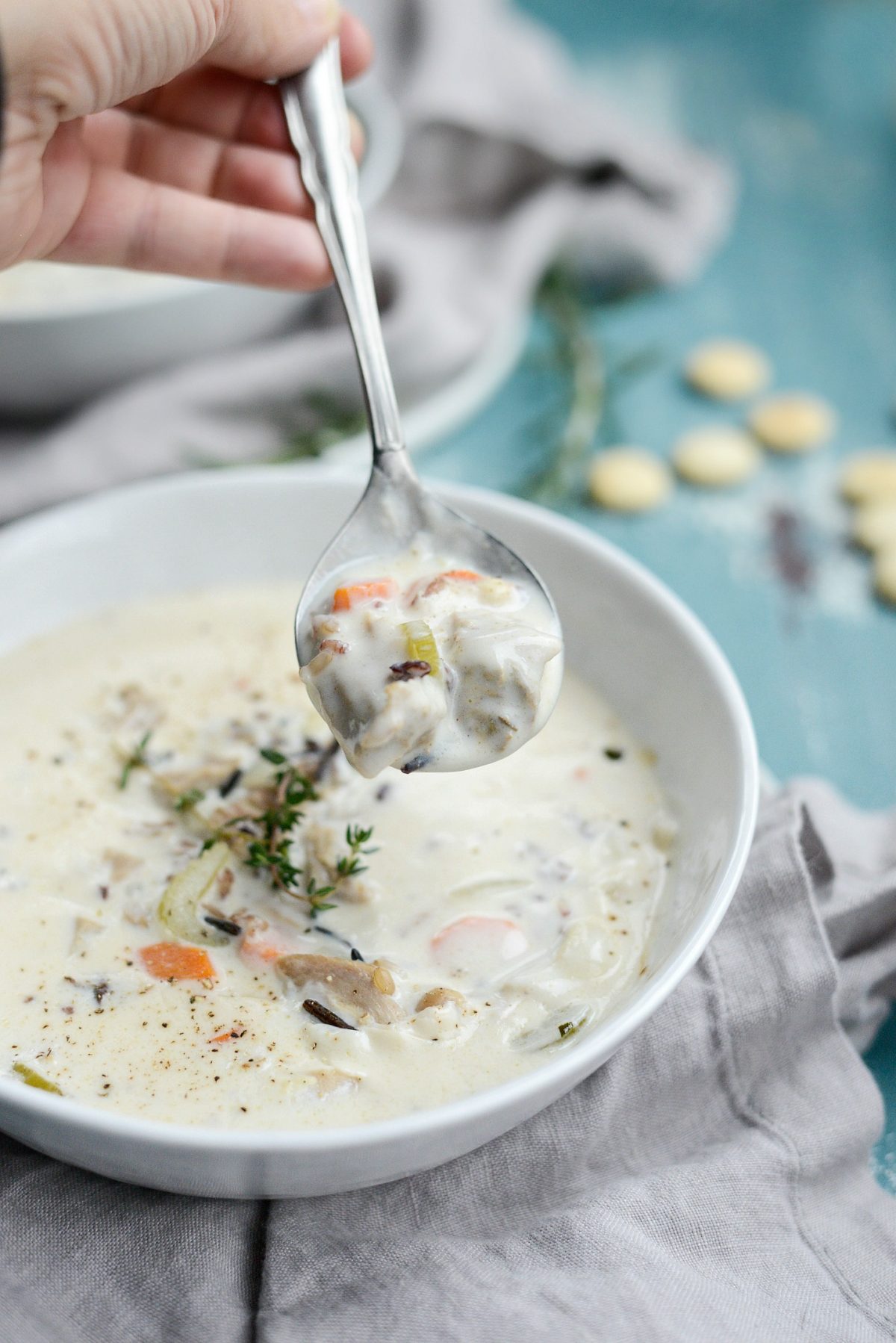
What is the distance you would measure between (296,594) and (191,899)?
96cm

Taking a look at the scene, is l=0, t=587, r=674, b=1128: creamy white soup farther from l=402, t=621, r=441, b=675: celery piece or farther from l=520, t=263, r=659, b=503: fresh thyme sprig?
l=520, t=263, r=659, b=503: fresh thyme sprig

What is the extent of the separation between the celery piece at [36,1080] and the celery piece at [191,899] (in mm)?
299

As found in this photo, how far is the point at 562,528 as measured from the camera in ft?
8.87

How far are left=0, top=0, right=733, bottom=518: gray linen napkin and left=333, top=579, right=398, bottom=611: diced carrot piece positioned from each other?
1235mm

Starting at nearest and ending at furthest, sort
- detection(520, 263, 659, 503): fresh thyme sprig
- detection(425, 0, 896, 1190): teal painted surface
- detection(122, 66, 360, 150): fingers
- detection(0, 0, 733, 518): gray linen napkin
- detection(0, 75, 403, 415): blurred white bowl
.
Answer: detection(122, 66, 360, 150): fingers < detection(425, 0, 896, 1190): teal painted surface < detection(0, 75, 403, 415): blurred white bowl < detection(0, 0, 733, 518): gray linen napkin < detection(520, 263, 659, 503): fresh thyme sprig

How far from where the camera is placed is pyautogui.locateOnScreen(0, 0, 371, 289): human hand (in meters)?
2.31

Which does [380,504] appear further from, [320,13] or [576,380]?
[576,380]

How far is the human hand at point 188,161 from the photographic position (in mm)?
2309

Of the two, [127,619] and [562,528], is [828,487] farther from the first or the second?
[127,619]

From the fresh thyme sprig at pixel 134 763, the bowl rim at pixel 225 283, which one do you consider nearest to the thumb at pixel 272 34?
the bowl rim at pixel 225 283

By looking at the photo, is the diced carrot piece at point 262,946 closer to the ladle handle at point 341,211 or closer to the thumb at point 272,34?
the ladle handle at point 341,211

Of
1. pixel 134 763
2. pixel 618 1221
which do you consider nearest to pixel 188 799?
pixel 134 763

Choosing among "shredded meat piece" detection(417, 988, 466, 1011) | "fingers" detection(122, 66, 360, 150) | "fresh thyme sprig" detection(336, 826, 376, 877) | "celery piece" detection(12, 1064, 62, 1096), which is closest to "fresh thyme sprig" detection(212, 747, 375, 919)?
"fresh thyme sprig" detection(336, 826, 376, 877)

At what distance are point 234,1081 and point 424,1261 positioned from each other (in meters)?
0.37
